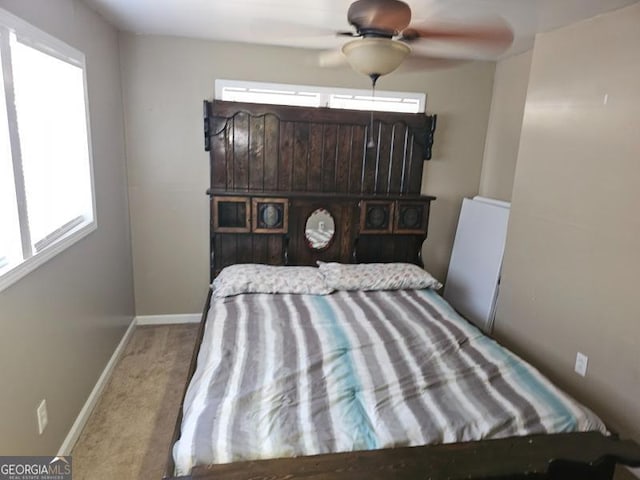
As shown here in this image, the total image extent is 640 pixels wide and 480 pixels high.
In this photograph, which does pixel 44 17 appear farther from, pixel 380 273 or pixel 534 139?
pixel 534 139

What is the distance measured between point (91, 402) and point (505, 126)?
3500mm

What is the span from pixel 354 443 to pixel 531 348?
1.77 meters

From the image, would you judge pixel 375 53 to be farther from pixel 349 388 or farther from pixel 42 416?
pixel 42 416

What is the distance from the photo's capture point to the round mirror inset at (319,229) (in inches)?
127

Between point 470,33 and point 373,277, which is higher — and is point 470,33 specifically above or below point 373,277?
above

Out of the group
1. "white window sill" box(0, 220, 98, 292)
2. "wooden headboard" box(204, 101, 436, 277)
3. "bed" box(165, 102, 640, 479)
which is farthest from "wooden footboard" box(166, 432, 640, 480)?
"wooden headboard" box(204, 101, 436, 277)

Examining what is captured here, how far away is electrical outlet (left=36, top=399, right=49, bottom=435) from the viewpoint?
5.79 feet

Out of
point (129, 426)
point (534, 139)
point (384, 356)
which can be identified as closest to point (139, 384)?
point (129, 426)

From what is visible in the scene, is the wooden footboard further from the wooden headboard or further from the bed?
the wooden headboard

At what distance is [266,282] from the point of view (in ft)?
8.90

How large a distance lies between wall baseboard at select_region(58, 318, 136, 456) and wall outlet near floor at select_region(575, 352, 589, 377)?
2761mm

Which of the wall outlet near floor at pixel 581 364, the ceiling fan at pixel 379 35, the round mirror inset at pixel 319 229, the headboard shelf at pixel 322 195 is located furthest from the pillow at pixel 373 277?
the ceiling fan at pixel 379 35

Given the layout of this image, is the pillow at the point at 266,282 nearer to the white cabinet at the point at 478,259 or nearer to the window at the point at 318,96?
the white cabinet at the point at 478,259

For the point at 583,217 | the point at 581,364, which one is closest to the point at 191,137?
the point at 583,217
